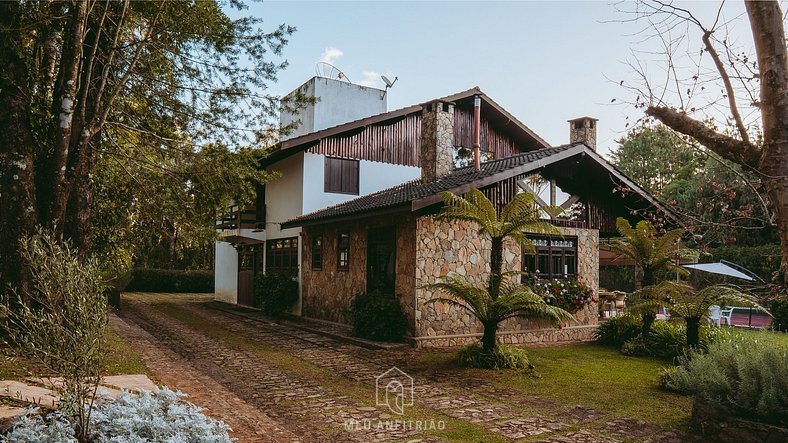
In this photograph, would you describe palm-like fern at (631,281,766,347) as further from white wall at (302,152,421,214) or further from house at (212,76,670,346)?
white wall at (302,152,421,214)

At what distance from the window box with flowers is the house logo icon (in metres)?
5.59

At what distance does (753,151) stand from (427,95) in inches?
510

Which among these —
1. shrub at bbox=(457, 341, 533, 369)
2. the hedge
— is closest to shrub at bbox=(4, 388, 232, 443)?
shrub at bbox=(457, 341, 533, 369)

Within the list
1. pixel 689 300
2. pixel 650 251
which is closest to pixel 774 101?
pixel 689 300

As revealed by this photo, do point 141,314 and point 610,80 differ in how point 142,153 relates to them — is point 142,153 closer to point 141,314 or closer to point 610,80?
point 141,314

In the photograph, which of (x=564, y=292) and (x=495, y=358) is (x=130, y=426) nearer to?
(x=495, y=358)

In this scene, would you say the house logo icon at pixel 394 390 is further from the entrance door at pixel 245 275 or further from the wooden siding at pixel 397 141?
the entrance door at pixel 245 275

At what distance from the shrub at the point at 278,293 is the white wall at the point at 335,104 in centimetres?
549

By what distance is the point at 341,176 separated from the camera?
59.0ft

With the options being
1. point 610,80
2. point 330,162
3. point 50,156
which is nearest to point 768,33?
point 610,80

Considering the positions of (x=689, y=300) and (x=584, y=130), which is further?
(x=584, y=130)

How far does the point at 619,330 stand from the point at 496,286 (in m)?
5.08

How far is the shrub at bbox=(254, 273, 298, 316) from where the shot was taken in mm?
17203

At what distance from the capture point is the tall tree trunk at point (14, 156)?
8453 mm
